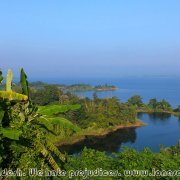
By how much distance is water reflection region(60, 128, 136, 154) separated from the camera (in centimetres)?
3269

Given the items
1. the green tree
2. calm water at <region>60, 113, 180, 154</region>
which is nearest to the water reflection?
calm water at <region>60, 113, 180, 154</region>

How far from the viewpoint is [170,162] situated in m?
6.09

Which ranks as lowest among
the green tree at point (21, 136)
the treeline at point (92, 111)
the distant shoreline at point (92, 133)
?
the distant shoreline at point (92, 133)

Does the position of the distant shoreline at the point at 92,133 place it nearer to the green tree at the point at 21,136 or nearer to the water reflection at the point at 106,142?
the water reflection at the point at 106,142

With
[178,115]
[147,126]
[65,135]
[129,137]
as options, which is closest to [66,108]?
[65,135]

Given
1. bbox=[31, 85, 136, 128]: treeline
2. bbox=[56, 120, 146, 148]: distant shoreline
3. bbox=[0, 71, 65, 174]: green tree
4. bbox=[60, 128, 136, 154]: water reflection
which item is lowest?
bbox=[60, 128, 136, 154]: water reflection

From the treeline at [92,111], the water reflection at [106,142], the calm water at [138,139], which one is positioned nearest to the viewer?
the water reflection at [106,142]

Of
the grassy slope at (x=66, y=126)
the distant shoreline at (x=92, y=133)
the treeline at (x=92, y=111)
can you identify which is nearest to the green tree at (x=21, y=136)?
the grassy slope at (x=66, y=126)

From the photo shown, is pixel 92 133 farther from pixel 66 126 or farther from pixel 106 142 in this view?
pixel 66 126

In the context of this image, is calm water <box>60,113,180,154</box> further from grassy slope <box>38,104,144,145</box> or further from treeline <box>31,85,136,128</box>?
treeline <box>31,85,136,128</box>

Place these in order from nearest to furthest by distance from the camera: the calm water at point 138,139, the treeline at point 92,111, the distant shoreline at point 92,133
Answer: the calm water at point 138,139 → the distant shoreline at point 92,133 → the treeline at point 92,111

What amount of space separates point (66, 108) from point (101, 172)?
64.3 inches

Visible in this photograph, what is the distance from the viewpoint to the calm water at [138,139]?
3344cm

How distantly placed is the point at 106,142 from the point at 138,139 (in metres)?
4.03
